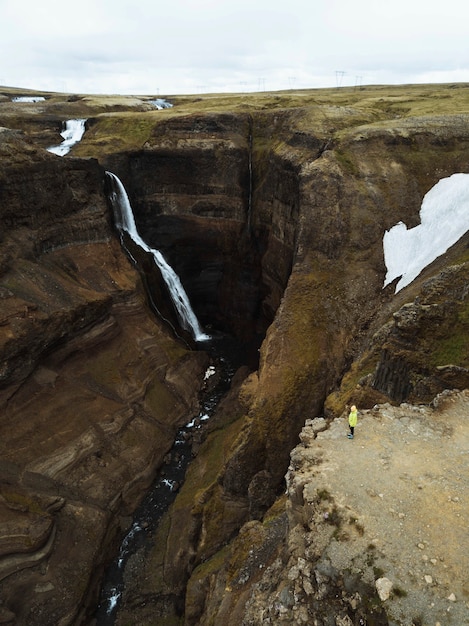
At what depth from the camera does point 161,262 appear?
48156 millimetres

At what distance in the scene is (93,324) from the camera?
1382 inches

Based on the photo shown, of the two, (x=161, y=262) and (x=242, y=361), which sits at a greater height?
(x=161, y=262)

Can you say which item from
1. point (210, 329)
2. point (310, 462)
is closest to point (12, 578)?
point (310, 462)

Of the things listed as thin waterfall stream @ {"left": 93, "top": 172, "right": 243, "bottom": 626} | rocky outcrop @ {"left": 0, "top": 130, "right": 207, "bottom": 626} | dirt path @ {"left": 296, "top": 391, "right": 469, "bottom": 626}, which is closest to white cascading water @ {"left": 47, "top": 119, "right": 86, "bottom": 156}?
thin waterfall stream @ {"left": 93, "top": 172, "right": 243, "bottom": 626}

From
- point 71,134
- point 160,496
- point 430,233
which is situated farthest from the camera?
point 71,134

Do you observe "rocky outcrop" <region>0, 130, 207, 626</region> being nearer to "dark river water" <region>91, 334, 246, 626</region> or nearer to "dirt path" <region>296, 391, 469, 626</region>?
"dark river water" <region>91, 334, 246, 626</region>

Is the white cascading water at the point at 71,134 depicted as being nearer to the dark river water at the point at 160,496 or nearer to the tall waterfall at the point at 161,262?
the tall waterfall at the point at 161,262

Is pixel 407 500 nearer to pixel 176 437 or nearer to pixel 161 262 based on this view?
pixel 176 437

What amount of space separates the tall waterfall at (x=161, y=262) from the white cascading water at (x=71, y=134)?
1001 centimetres

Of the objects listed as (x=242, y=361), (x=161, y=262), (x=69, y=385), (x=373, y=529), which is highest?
(x=373, y=529)

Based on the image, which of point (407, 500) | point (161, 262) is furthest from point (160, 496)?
point (161, 262)

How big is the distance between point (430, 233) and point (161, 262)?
28.1 metres

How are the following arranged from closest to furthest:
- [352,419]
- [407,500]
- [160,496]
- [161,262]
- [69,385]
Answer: [407,500]
[352,419]
[160,496]
[69,385]
[161,262]

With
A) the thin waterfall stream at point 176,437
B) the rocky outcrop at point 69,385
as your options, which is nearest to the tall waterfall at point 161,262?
the thin waterfall stream at point 176,437
